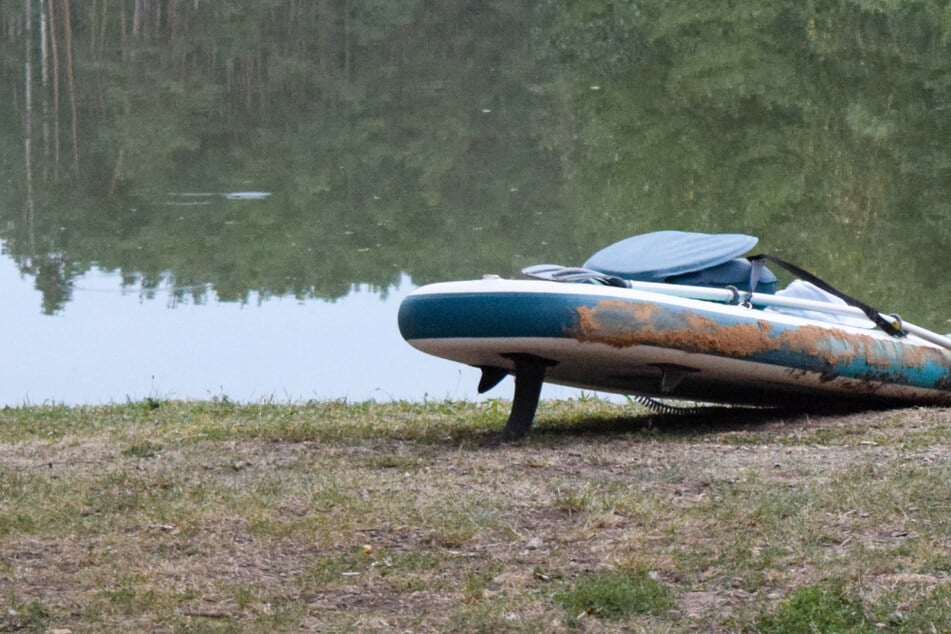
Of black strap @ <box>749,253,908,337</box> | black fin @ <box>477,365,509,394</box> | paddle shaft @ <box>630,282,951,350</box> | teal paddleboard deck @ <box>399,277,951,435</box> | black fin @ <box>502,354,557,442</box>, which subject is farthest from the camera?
black strap @ <box>749,253,908,337</box>

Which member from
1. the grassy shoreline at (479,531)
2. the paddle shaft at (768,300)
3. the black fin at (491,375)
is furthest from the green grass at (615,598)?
the black fin at (491,375)

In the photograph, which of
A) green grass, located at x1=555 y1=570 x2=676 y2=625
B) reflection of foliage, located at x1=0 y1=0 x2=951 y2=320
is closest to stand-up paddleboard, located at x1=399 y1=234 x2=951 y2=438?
green grass, located at x1=555 y1=570 x2=676 y2=625

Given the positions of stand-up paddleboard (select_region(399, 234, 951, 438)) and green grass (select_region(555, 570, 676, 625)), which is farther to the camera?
stand-up paddleboard (select_region(399, 234, 951, 438))

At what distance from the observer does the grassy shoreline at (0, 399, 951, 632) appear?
4.66m

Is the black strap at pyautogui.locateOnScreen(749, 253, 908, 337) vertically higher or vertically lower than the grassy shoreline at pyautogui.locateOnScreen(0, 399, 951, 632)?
higher

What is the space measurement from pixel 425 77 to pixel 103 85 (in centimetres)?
659

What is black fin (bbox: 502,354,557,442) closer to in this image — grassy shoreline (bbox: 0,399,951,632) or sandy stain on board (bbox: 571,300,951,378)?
grassy shoreline (bbox: 0,399,951,632)

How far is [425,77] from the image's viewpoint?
31.6m

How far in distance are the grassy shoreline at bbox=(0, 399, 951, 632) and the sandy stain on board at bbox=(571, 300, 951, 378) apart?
1.53 ft

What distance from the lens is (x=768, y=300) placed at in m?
8.21

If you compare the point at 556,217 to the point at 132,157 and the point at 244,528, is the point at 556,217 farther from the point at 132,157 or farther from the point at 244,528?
the point at 244,528

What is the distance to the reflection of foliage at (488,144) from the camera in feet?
56.3

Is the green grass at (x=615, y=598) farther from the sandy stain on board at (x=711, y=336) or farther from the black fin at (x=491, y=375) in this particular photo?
the black fin at (x=491, y=375)

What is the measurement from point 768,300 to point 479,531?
321 centimetres
